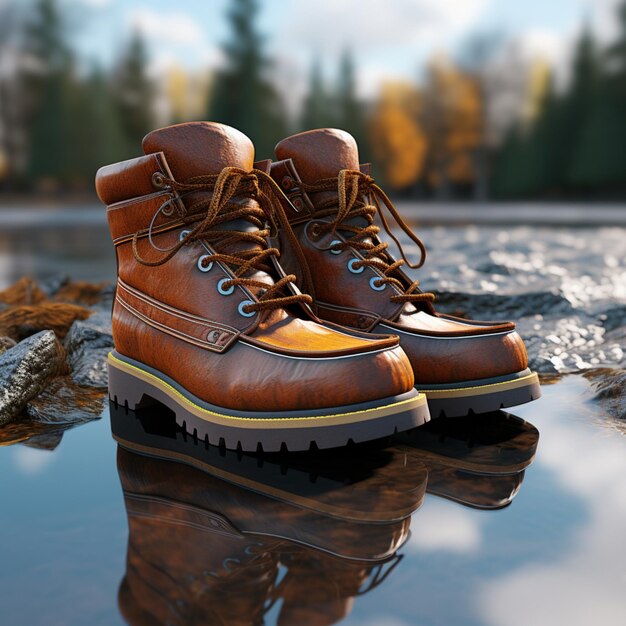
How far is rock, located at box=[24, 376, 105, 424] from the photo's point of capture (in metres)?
1.89

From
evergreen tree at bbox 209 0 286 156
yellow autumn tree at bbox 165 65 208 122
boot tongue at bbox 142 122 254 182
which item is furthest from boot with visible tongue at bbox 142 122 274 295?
yellow autumn tree at bbox 165 65 208 122

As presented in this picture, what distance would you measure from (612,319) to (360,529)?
2136mm

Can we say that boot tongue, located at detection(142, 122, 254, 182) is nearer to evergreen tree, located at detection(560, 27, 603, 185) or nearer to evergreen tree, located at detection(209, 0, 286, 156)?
evergreen tree, located at detection(560, 27, 603, 185)

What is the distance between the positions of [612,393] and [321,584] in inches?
50.2

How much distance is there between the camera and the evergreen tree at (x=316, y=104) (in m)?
36.8

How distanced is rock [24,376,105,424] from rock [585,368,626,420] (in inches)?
55.4

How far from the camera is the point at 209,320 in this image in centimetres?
168

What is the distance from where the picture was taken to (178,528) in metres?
1.21

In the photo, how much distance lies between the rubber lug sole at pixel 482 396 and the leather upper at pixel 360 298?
29 mm

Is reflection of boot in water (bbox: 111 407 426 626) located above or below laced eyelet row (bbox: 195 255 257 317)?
below

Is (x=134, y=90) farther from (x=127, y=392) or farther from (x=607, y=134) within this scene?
(x=127, y=392)

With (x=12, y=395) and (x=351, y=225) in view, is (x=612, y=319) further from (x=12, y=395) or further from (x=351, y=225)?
(x=12, y=395)

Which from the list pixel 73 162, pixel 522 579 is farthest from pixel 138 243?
pixel 73 162

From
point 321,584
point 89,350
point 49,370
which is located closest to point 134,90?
point 89,350
